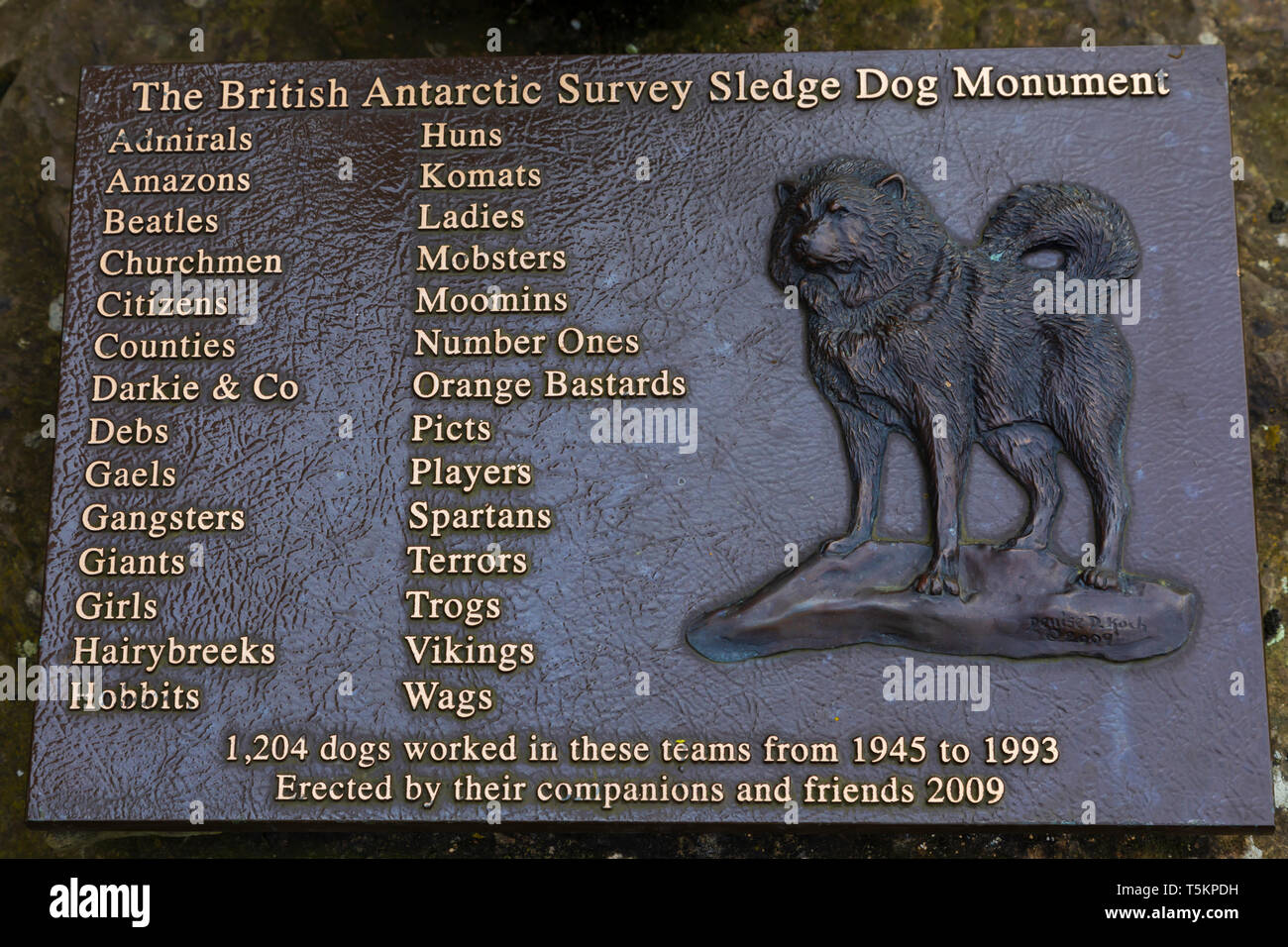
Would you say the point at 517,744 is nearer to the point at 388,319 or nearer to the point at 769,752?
the point at 769,752

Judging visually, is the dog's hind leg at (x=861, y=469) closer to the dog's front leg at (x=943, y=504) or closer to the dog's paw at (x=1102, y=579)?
the dog's front leg at (x=943, y=504)

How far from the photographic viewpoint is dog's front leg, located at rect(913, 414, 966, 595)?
13.2 ft

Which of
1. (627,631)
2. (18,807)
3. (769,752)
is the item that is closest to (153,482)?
(18,807)

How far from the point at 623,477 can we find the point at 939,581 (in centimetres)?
133

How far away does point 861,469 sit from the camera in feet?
13.5

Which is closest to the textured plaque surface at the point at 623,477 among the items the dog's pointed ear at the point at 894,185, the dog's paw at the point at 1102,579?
the dog's paw at the point at 1102,579

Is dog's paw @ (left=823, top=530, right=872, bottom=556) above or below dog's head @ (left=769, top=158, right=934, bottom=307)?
below

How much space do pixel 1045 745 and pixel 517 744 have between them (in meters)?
2.07

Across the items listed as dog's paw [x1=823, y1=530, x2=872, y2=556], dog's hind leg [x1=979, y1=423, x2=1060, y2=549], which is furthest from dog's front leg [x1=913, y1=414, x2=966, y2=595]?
dog's paw [x1=823, y1=530, x2=872, y2=556]

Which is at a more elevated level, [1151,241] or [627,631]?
[1151,241]

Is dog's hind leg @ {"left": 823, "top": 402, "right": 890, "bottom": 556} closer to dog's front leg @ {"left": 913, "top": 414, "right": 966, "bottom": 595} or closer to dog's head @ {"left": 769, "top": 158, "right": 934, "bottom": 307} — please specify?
dog's front leg @ {"left": 913, "top": 414, "right": 966, "bottom": 595}

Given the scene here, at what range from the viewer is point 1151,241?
4.23 m

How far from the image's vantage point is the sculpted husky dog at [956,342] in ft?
13.3

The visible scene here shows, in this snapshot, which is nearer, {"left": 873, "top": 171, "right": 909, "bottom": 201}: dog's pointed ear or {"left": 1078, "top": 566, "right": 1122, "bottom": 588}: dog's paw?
Answer: {"left": 1078, "top": 566, "right": 1122, "bottom": 588}: dog's paw
